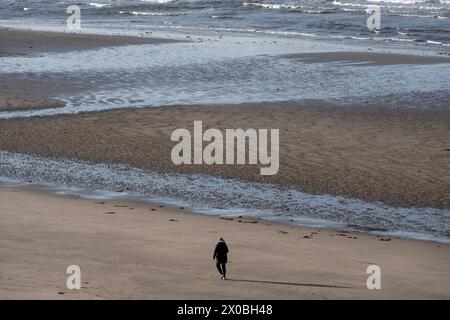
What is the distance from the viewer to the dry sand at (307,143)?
1831cm

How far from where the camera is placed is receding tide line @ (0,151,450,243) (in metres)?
16.1

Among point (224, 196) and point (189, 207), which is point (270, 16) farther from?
point (189, 207)

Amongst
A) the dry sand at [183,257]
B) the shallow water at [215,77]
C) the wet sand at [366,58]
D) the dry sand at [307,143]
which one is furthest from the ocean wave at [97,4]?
the dry sand at [183,257]

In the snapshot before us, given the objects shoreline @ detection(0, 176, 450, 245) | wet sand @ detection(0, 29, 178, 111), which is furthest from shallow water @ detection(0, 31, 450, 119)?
shoreline @ detection(0, 176, 450, 245)

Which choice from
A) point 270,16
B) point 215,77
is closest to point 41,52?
point 215,77

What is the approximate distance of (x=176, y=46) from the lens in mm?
36250

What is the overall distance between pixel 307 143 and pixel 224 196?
13.7 ft

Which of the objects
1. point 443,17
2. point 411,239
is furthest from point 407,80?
point 443,17

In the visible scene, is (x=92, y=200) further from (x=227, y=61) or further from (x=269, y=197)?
(x=227, y=61)

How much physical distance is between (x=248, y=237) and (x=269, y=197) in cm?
265

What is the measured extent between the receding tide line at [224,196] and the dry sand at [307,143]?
0.44 metres

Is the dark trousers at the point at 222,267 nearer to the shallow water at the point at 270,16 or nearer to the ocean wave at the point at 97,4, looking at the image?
the shallow water at the point at 270,16

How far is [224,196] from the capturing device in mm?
17547
